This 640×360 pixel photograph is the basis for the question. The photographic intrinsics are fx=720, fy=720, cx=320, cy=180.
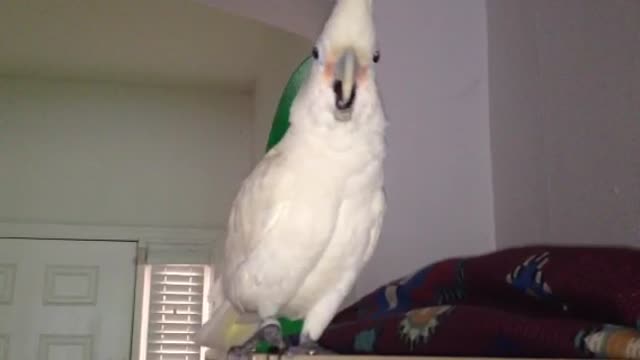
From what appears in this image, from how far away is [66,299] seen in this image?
106 inches

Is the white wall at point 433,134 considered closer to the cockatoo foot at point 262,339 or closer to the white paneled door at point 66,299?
the cockatoo foot at point 262,339

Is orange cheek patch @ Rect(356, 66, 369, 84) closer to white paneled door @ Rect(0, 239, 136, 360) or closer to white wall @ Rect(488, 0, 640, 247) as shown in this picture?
white wall @ Rect(488, 0, 640, 247)

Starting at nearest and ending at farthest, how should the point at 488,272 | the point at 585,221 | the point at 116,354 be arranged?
the point at 488,272, the point at 585,221, the point at 116,354

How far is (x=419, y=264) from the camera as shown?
4.07 ft

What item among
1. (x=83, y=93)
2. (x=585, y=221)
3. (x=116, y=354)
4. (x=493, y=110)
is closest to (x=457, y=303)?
(x=585, y=221)

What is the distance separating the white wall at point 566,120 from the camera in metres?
0.91

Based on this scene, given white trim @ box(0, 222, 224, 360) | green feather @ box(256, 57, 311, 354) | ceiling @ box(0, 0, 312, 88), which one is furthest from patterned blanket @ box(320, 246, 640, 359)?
white trim @ box(0, 222, 224, 360)

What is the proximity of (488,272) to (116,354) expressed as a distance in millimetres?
2257

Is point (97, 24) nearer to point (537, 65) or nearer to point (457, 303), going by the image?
point (537, 65)

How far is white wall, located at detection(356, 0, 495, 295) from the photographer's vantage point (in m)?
1.25

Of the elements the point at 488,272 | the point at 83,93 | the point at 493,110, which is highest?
the point at 83,93

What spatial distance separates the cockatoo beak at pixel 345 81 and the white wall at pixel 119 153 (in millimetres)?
2287

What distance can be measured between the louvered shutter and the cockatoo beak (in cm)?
228

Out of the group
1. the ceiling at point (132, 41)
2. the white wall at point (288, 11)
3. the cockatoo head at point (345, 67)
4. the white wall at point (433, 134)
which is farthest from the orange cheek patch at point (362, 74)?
the ceiling at point (132, 41)
